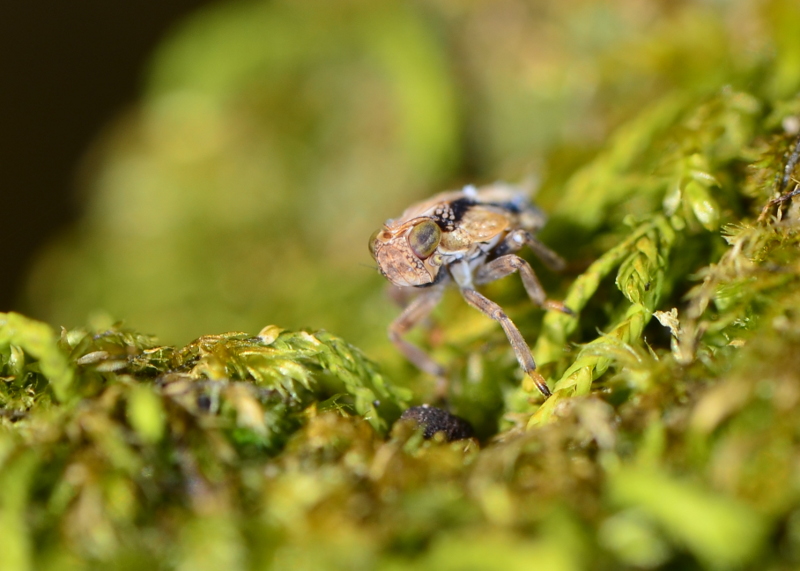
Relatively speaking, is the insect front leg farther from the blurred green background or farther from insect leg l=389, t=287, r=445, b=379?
the blurred green background

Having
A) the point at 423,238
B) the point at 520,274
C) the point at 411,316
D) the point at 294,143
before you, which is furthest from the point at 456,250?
the point at 294,143

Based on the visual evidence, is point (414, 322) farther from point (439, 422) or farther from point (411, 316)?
point (439, 422)

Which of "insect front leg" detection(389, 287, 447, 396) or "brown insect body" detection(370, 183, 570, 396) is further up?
"brown insect body" detection(370, 183, 570, 396)

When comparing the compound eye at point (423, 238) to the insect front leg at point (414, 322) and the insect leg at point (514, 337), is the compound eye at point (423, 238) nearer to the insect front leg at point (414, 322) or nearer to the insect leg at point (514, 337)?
the insect leg at point (514, 337)

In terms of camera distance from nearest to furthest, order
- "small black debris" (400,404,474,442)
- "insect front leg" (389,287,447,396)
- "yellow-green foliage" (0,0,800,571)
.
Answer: "yellow-green foliage" (0,0,800,571), "small black debris" (400,404,474,442), "insect front leg" (389,287,447,396)

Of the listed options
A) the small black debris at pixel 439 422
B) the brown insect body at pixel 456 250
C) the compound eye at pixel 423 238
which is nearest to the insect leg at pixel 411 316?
the brown insect body at pixel 456 250

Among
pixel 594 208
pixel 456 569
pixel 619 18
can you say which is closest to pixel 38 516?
pixel 456 569

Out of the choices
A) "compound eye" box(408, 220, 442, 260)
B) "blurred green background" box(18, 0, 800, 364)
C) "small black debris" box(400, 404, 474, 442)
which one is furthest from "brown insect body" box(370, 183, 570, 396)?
"blurred green background" box(18, 0, 800, 364)
